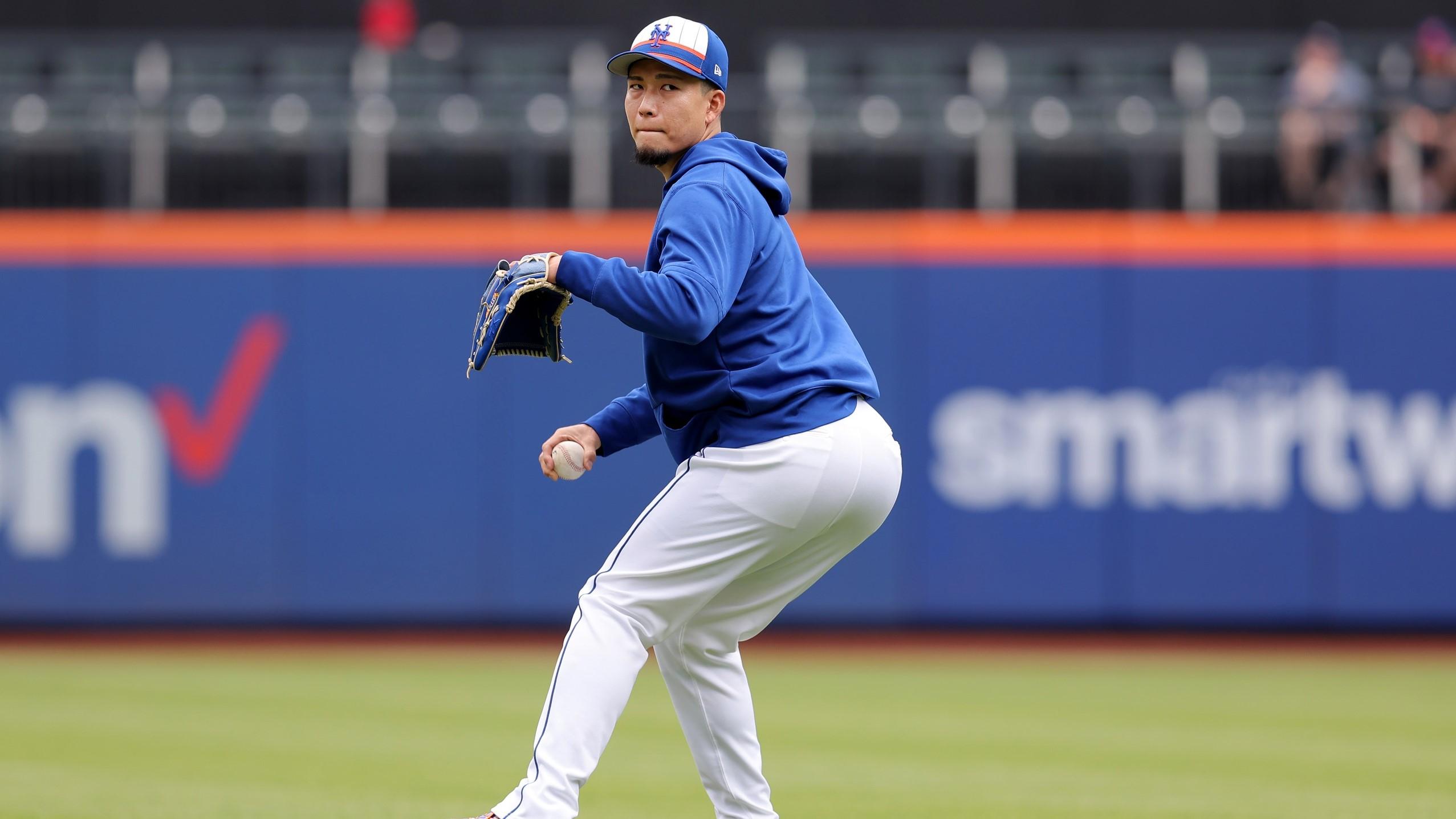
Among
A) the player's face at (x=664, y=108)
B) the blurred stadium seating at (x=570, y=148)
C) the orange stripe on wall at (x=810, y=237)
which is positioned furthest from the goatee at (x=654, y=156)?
the blurred stadium seating at (x=570, y=148)

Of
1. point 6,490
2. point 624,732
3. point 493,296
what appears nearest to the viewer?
point 493,296

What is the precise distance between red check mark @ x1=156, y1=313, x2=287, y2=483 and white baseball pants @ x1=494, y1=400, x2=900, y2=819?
869 centimetres

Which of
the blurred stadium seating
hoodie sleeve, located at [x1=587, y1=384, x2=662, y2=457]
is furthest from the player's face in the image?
the blurred stadium seating

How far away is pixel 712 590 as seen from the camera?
4.16 meters

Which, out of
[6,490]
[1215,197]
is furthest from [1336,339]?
[6,490]

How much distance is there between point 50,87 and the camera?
13.8 metres

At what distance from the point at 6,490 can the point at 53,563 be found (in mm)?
646

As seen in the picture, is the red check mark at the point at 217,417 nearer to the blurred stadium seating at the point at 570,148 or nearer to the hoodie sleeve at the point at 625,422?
the blurred stadium seating at the point at 570,148

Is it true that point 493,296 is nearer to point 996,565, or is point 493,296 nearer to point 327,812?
point 327,812

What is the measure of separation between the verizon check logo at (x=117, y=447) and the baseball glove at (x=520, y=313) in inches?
340

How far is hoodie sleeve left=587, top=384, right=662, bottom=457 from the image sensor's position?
14.9ft

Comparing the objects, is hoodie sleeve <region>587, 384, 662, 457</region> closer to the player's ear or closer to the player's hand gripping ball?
the player's hand gripping ball

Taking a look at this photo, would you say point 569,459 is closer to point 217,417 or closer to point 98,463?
point 217,417

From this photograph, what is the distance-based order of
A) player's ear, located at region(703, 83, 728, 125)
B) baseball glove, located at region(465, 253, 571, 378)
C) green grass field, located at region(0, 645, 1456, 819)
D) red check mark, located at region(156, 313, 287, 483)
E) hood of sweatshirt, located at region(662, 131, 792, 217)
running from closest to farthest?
baseball glove, located at region(465, 253, 571, 378) → hood of sweatshirt, located at region(662, 131, 792, 217) → player's ear, located at region(703, 83, 728, 125) → green grass field, located at region(0, 645, 1456, 819) → red check mark, located at region(156, 313, 287, 483)
